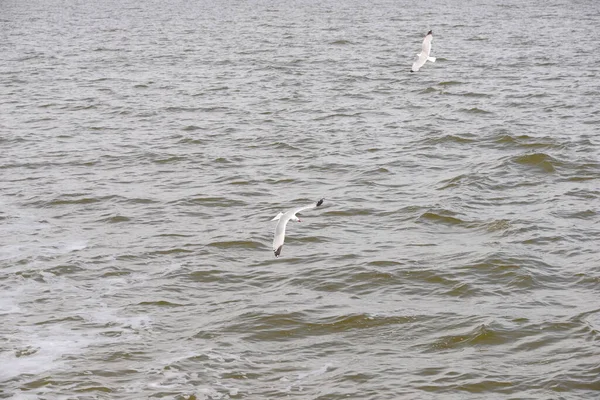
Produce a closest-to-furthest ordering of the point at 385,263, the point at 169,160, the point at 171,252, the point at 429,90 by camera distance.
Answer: the point at 385,263
the point at 171,252
the point at 169,160
the point at 429,90

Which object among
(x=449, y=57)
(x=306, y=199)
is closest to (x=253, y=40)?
(x=449, y=57)

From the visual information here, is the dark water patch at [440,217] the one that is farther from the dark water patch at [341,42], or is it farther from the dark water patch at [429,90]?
the dark water patch at [341,42]

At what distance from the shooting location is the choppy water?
1073 cm

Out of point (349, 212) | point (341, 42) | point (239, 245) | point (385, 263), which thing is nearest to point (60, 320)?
point (239, 245)

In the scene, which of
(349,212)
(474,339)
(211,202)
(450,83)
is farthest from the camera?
(450,83)

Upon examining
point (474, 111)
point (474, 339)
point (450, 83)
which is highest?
point (450, 83)

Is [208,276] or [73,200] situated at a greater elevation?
[73,200]

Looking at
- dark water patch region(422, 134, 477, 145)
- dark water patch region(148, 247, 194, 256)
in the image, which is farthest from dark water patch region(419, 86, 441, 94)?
dark water patch region(148, 247, 194, 256)

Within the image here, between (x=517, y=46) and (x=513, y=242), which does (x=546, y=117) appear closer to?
(x=513, y=242)

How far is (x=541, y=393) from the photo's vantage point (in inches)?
394

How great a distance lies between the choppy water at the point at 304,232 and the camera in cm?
1073

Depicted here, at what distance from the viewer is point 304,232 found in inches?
605

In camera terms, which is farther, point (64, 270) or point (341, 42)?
point (341, 42)

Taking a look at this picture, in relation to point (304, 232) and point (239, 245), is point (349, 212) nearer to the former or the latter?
point (304, 232)
